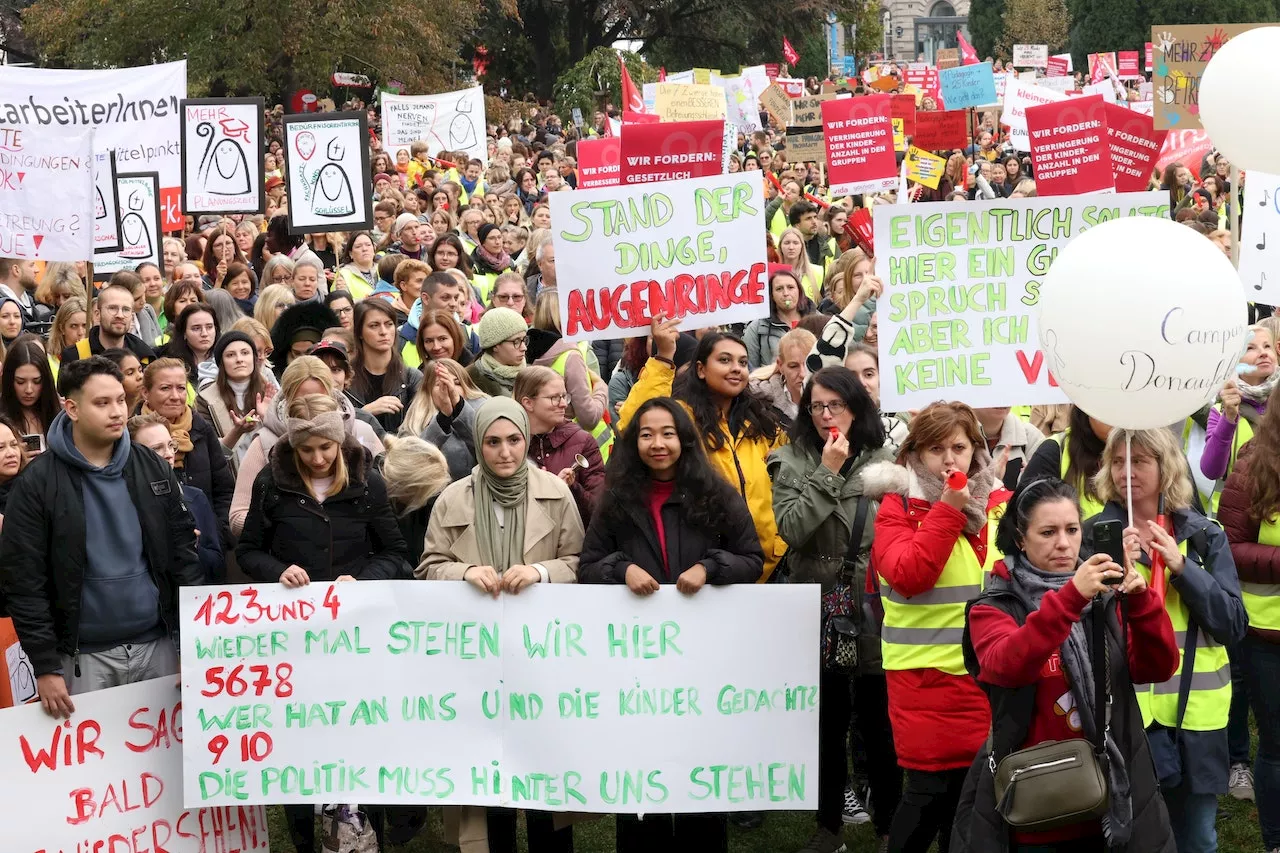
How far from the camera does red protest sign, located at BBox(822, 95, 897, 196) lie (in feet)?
41.9

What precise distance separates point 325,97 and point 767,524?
33.3 m

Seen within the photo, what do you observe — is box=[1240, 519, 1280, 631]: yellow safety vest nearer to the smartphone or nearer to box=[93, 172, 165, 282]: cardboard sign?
the smartphone

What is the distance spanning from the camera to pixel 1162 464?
4.75 metres

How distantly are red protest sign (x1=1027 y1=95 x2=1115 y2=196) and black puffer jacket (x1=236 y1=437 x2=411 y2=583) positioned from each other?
5680 mm

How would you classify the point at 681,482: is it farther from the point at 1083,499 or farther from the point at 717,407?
the point at 1083,499

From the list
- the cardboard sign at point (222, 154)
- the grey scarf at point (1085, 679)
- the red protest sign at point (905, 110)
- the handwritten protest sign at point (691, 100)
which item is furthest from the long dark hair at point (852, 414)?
the red protest sign at point (905, 110)

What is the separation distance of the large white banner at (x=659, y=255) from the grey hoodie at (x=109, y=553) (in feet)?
6.96

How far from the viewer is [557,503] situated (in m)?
5.51

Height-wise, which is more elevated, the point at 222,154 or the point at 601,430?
the point at 222,154

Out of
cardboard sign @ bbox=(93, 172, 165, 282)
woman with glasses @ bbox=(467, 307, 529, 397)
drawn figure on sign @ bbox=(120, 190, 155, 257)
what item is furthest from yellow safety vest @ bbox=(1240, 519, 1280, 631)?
drawn figure on sign @ bbox=(120, 190, 155, 257)

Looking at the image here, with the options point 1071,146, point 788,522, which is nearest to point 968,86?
point 1071,146

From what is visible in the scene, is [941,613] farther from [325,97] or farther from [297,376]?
[325,97]

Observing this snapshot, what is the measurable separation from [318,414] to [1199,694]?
291 centimetres

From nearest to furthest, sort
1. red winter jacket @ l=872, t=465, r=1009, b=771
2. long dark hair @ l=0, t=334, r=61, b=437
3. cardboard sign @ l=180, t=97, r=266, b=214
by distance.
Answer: red winter jacket @ l=872, t=465, r=1009, b=771 < long dark hair @ l=0, t=334, r=61, b=437 < cardboard sign @ l=180, t=97, r=266, b=214
